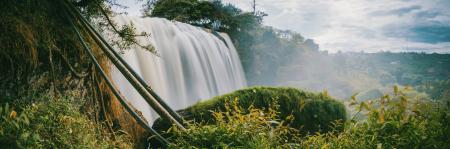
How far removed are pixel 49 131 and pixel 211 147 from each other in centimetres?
133

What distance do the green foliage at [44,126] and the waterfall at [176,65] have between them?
393 centimetres

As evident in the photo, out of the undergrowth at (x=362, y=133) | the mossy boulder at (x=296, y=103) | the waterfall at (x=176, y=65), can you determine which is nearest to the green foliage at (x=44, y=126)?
the undergrowth at (x=362, y=133)

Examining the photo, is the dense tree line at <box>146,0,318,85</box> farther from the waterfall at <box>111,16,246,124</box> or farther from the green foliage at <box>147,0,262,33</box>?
the waterfall at <box>111,16,246,124</box>

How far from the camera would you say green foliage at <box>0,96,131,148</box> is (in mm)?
2531

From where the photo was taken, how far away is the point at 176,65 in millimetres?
11156

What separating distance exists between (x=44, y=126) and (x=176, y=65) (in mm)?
8169

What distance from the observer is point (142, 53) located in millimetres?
9047

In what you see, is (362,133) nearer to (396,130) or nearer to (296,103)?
(396,130)

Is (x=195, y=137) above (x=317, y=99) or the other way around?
above

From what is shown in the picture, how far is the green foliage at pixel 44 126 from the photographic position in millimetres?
2531

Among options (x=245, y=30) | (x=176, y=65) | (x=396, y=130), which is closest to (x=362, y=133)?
(x=396, y=130)

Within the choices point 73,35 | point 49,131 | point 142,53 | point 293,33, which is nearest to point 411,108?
point 49,131

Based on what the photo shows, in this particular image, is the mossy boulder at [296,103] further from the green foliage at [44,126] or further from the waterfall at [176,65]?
the waterfall at [176,65]

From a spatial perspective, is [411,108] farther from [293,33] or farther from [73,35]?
[293,33]
